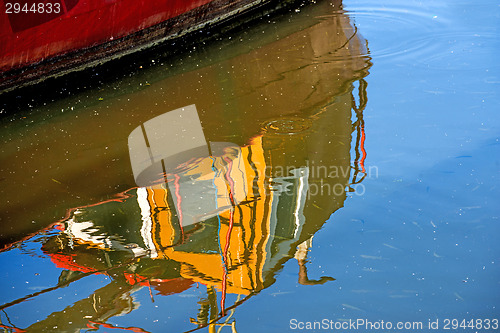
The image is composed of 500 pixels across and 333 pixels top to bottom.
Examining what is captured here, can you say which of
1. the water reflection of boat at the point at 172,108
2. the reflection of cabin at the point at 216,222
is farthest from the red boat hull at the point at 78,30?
the reflection of cabin at the point at 216,222

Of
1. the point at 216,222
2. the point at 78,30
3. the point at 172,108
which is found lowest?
the point at 216,222

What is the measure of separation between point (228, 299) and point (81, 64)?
3740 millimetres

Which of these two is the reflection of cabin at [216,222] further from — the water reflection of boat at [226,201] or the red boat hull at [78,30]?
the red boat hull at [78,30]

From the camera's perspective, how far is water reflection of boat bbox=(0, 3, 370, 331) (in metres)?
3.17

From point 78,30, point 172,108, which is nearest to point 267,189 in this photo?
point 172,108

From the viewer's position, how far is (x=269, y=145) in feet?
13.9

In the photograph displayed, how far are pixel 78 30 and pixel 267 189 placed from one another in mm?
3022

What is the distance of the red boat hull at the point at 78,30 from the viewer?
5.49 m

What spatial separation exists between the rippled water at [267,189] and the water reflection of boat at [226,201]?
1 cm

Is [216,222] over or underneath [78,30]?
underneath

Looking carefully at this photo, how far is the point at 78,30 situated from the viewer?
5.81 m

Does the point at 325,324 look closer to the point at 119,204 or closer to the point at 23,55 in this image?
the point at 119,204

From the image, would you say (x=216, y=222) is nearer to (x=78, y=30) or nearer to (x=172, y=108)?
(x=172, y=108)

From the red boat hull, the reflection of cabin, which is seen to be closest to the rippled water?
the reflection of cabin
